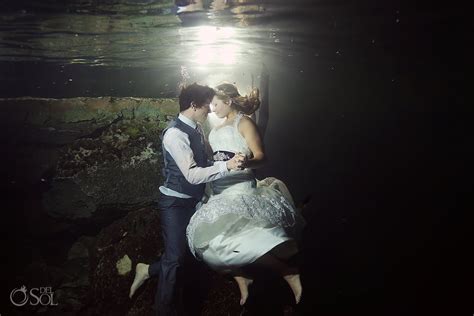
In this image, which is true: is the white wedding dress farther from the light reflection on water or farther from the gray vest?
the light reflection on water

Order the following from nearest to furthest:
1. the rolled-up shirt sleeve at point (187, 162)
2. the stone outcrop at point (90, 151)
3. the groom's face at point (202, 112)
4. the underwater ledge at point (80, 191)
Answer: the rolled-up shirt sleeve at point (187, 162) → the groom's face at point (202, 112) → the underwater ledge at point (80, 191) → the stone outcrop at point (90, 151)

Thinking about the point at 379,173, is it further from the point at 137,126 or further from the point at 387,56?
the point at 137,126

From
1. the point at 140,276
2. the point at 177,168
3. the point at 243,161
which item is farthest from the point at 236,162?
the point at 140,276

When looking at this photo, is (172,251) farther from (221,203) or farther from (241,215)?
(241,215)

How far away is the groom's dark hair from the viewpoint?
398 centimetres

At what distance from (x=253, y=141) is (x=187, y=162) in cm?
86

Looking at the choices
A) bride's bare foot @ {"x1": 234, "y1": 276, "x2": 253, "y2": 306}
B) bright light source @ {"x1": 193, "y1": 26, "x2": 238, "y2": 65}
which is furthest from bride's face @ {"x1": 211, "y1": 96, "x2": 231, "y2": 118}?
bride's bare foot @ {"x1": 234, "y1": 276, "x2": 253, "y2": 306}

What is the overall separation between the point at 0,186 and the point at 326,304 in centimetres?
609

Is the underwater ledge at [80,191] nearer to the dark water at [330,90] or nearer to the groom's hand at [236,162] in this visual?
Result: the dark water at [330,90]

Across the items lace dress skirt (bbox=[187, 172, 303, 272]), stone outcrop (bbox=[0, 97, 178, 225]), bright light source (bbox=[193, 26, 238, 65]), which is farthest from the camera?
bright light source (bbox=[193, 26, 238, 65])

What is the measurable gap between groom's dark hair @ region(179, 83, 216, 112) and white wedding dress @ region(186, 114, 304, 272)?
1.44 ft

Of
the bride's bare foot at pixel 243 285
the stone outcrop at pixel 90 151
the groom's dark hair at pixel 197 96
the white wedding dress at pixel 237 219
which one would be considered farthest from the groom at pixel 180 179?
the stone outcrop at pixel 90 151

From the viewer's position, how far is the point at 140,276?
4203 millimetres

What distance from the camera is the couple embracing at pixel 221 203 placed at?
3518 millimetres
